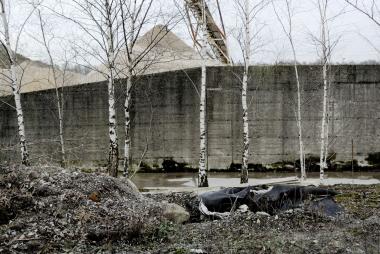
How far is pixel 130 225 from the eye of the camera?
5.85 m

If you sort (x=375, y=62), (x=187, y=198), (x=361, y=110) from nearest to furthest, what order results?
(x=187, y=198) < (x=361, y=110) < (x=375, y=62)

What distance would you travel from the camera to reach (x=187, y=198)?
902 cm

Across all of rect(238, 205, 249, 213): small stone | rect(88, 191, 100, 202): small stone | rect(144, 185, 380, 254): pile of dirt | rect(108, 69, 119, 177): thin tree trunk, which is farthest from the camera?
rect(108, 69, 119, 177): thin tree trunk

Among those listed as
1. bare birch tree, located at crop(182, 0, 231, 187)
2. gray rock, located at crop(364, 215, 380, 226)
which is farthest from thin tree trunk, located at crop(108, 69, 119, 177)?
gray rock, located at crop(364, 215, 380, 226)

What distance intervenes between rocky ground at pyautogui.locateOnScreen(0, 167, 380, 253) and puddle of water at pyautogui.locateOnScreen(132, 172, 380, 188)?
5.88 metres

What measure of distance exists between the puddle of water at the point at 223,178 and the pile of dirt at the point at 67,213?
6048 mm

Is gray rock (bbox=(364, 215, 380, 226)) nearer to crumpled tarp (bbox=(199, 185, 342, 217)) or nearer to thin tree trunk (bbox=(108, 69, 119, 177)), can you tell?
crumpled tarp (bbox=(199, 185, 342, 217))

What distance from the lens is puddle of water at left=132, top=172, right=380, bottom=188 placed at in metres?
13.6

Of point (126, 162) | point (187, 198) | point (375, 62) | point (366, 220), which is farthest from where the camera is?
point (375, 62)

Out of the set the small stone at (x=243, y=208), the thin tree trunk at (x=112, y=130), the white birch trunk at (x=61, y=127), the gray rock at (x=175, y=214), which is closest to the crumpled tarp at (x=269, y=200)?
the small stone at (x=243, y=208)

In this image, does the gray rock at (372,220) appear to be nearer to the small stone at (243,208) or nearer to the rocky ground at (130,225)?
the rocky ground at (130,225)

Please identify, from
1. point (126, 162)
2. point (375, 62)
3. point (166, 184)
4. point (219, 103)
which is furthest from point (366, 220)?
point (375, 62)

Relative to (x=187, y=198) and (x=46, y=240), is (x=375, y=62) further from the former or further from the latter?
(x=46, y=240)

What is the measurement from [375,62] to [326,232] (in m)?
11.6
